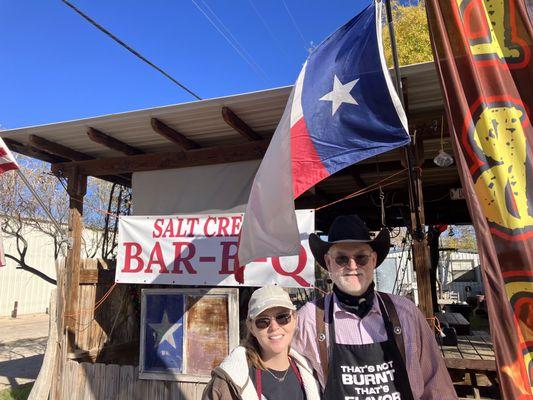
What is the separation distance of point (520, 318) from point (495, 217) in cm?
51

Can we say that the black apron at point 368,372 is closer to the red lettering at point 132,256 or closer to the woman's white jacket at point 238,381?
the woman's white jacket at point 238,381

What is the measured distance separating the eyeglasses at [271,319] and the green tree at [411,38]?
45.9 ft

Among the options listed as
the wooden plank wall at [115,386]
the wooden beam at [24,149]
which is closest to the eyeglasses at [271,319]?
the wooden plank wall at [115,386]

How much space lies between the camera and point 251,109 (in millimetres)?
4617

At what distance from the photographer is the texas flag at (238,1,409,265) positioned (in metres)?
2.55

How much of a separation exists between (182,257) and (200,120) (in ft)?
5.67

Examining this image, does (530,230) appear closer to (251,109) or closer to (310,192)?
(251,109)

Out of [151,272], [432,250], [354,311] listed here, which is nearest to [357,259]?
[354,311]

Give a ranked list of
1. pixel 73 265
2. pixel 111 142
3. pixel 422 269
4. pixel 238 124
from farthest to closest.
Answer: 1. pixel 73 265
2. pixel 111 142
3. pixel 238 124
4. pixel 422 269

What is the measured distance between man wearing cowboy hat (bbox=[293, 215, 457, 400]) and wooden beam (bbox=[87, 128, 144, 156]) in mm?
4075

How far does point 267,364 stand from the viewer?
2.03 meters

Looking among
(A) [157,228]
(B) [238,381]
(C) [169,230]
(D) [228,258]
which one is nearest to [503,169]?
(B) [238,381]

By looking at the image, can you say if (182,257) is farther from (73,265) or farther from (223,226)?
(73,265)

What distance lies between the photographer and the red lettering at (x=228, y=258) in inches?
191
